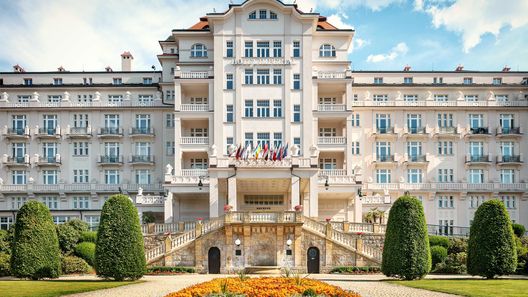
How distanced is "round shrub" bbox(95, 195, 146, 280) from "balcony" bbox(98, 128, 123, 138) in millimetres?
32305

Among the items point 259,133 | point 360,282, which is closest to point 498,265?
point 360,282

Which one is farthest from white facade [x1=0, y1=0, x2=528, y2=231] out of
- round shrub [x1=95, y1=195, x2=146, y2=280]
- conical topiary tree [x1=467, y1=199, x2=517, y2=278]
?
conical topiary tree [x1=467, y1=199, x2=517, y2=278]

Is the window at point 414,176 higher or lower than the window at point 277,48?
lower

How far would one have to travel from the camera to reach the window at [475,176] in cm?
7231

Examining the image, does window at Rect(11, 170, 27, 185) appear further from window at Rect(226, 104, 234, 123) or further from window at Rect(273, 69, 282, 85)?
window at Rect(273, 69, 282, 85)

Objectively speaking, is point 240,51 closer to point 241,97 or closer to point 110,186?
point 241,97

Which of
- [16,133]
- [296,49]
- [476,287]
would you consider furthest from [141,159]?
[476,287]

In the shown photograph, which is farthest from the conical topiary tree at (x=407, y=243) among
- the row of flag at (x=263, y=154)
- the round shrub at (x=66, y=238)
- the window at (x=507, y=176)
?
the window at (x=507, y=176)

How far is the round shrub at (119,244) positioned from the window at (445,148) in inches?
1658

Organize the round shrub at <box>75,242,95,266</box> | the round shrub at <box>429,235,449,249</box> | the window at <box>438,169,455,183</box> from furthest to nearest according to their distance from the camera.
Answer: the window at <box>438,169,455,183</box> < the round shrub at <box>429,235,449,249</box> < the round shrub at <box>75,242,95,266</box>

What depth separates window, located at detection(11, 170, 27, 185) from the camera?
70912mm

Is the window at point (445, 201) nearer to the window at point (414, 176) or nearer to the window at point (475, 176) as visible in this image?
the window at point (414, 176)

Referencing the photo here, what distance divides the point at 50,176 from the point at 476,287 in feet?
164

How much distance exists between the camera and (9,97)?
72.5 metres
